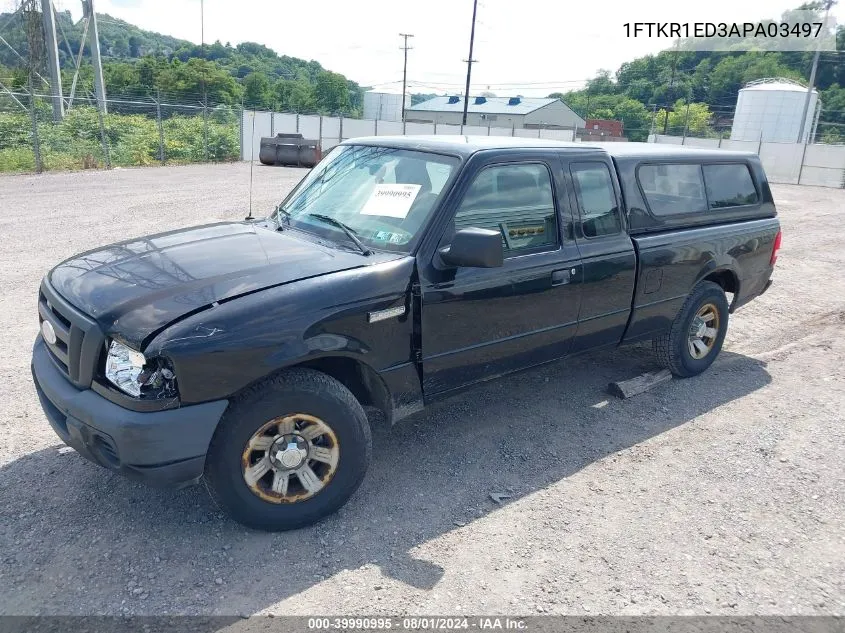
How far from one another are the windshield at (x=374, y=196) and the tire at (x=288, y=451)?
3.19 ft

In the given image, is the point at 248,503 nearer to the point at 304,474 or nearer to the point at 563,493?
the point at 304,474

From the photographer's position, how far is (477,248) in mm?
3361

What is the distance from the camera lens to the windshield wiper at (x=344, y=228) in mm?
3610

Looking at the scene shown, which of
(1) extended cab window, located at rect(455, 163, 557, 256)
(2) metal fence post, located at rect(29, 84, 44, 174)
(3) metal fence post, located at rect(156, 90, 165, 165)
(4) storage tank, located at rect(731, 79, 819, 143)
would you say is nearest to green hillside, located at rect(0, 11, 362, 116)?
(3) metal fence post, located at rect(156, 90, 165, 165)

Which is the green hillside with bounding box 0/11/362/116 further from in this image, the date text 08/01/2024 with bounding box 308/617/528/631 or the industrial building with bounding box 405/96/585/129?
the date text 08/01/2024 with bounding box 308/617/528/631

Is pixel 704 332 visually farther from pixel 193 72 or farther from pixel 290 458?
pixel 193 72

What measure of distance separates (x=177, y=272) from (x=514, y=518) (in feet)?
7.24

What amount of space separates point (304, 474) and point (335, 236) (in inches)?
54.9

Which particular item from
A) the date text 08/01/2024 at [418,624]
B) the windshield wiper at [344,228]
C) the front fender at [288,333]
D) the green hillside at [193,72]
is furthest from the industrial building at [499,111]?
the date text 08/01/2024 at [418,624]

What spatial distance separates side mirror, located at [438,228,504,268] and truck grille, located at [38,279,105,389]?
5.81 ft

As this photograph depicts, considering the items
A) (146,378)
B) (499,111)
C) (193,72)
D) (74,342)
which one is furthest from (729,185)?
(499,111)

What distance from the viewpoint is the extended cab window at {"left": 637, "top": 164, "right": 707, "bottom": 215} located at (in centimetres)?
493

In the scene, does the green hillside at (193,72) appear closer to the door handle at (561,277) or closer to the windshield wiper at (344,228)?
the windshield wiper at (344,228)

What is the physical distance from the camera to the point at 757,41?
83.1 metres
